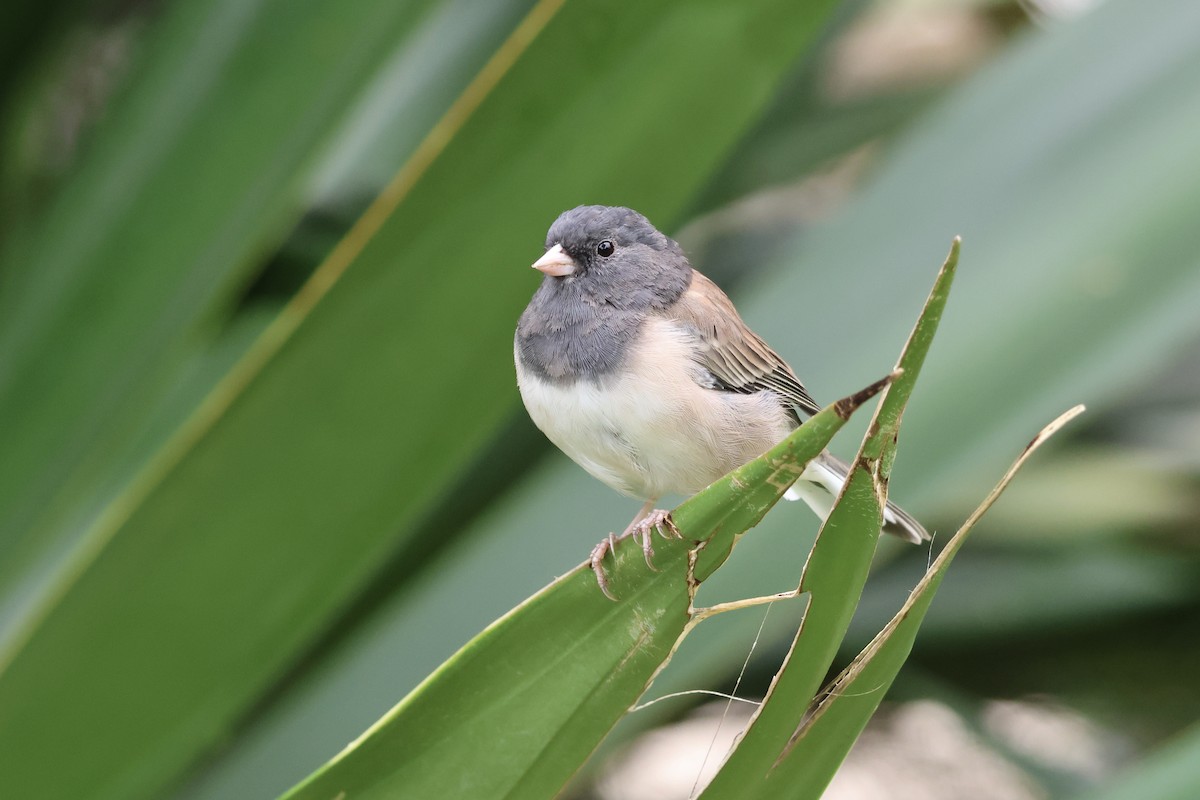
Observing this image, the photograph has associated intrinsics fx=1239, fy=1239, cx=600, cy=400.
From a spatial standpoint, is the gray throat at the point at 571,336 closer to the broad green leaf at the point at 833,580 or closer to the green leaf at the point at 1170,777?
the broad green leaf at the point at 833,580

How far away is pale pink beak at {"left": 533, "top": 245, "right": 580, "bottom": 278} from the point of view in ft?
2.58

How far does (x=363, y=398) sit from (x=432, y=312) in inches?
4.0

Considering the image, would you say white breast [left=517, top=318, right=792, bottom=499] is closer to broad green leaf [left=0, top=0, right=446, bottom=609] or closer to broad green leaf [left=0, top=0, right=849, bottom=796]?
broad green leaf [left=0, top=0, right=849, bottom=796]

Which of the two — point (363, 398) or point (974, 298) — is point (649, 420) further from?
point (974, 298)

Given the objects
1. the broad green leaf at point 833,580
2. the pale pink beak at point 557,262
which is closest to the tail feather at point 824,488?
the pale pink beak at point 557,262

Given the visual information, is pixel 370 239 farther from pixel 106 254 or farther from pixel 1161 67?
pixel 1161 67

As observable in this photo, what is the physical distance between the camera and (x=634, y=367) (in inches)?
39.0

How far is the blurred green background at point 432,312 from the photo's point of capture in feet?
3.06

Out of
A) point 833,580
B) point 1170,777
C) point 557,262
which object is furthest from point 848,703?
point 1170,777

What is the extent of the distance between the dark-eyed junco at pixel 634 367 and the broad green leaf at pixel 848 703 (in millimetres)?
258

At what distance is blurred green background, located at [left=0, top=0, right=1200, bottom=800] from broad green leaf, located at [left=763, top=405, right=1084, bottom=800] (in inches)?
16.8

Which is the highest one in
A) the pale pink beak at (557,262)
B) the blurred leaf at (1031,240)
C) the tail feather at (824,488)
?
the blurred leaf at (1031,240)

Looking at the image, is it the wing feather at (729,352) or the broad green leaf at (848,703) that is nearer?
the broad green leaf at (848,703)

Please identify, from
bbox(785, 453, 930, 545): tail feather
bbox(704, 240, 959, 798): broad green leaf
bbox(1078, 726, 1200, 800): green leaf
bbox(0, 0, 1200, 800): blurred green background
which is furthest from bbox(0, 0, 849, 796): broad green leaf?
bbox(1078, 726, 1200, 800): green leaf
